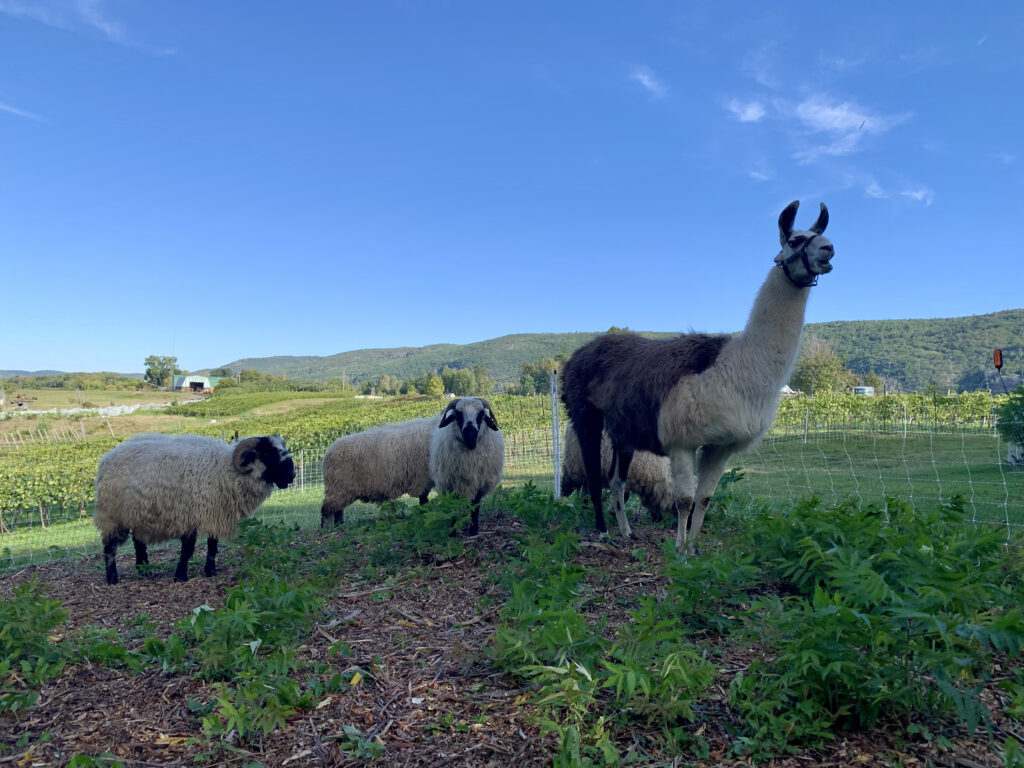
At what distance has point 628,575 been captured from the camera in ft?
17.5

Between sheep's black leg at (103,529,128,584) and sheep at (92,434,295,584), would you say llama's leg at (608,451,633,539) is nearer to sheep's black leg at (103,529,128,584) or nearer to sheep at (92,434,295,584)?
sheep at (92,434,295,584)

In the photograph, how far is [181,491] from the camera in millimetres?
7395

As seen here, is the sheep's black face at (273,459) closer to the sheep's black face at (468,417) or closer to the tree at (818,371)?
the sheep's black face at (468,417)

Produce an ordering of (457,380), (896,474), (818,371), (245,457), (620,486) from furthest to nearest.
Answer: (457,380), (818,371), (896,474), (245,457), (620,486)

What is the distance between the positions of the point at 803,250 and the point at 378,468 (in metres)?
8.22

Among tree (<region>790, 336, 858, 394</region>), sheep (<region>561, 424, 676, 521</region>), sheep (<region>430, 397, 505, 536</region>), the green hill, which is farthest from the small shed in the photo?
sheep (<region>561, 424, 676, 521</region>)

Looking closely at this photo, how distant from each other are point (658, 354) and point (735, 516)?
251 centimetres

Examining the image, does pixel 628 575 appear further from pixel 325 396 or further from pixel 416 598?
pixel 325 396

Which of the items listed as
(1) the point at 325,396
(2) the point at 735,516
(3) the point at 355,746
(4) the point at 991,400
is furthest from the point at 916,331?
(3) the point at 355,746

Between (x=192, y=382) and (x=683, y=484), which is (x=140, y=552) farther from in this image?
(x=192, y=382)

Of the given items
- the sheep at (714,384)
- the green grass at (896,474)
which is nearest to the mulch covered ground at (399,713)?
the sheep at (714,384)

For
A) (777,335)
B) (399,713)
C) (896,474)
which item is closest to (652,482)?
(777,335)

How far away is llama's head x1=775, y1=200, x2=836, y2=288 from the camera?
5023 millimetres

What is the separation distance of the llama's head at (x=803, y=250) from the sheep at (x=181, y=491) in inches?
239
